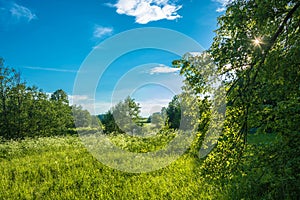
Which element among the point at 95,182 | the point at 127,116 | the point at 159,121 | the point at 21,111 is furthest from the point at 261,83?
the point at 21,111

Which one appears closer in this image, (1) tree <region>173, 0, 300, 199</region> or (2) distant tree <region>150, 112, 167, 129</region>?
(1) tree <region>173, 0, 300, 199</region>

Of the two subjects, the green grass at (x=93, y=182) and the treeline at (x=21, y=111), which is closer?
the green grass at (x=93, y=182)

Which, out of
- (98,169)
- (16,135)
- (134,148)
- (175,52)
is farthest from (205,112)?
(16,135)

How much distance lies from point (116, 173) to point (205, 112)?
16.4 ft

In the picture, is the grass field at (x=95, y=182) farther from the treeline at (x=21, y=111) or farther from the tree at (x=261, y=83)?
the treeline at (x=21, y=111)

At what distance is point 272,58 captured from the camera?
406cm

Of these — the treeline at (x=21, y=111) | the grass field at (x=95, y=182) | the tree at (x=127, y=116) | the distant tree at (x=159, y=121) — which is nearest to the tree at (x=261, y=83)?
the grass field at (x=95, y=182)

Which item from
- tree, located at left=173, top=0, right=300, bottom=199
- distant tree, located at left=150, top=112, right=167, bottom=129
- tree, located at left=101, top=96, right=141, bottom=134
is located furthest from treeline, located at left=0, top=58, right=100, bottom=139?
tree, located at left=173, top=0, right=300, bottom=199

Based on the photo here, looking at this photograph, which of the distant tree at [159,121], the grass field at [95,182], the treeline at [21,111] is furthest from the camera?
the treeline at [21,111]

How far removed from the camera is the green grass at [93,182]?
655 cm

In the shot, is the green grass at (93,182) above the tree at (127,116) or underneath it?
underneath

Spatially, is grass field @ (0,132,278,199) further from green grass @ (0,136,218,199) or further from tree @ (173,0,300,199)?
tree @ (173,0,300,199)

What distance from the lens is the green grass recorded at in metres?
6.55

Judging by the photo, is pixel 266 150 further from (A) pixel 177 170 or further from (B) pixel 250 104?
(A) pixel 177 170
